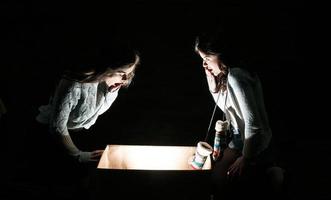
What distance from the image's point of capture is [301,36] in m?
3.44

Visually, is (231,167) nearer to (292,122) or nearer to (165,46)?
(292,122)

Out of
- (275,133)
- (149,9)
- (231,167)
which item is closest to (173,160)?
(231,167)

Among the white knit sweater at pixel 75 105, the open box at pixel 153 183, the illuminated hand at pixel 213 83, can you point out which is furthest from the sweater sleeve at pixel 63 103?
the illuminated hand at pixel 213 83

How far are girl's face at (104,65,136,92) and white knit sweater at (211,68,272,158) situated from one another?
1.79 ft

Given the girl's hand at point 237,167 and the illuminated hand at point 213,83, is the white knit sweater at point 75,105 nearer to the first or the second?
the illuminated hand at point 213,83

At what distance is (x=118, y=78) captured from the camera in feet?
5.51

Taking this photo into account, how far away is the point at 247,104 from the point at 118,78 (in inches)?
27.8

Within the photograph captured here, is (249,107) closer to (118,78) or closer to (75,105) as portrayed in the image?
(118,78)

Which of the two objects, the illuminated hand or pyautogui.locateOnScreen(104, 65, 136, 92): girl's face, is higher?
pyautogui.locateOnScreen(104, 65, 136, 92): girl's face

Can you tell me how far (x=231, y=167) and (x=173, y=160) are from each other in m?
0.34

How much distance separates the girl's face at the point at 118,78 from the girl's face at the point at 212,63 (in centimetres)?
39

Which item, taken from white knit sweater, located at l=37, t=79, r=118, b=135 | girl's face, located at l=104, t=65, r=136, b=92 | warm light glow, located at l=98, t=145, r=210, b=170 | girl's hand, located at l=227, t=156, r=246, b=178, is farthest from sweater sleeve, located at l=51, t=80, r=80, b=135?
girl's hand, located at l=227, t=156, r=246, b=178

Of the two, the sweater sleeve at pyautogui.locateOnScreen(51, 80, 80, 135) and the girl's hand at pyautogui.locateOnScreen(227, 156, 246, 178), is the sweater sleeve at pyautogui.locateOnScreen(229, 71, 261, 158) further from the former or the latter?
the sweater sleeve at pyautogui.locateOnScreen(51, 80, 80, 135)

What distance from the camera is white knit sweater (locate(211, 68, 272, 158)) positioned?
1.57 metres
